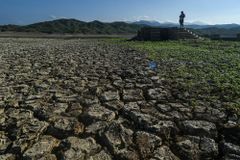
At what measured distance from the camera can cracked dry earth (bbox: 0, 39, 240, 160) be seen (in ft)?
16.4

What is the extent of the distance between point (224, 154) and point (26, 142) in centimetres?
314

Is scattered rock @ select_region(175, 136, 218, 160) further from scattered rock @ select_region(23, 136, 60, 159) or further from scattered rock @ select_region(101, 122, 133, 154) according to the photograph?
scattered rock @ select_region(23, 136, 60, 159)

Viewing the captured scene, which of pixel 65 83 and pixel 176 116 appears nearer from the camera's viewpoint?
pixel 176 116

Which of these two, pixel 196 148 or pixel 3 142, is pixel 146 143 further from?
pixel 3 142

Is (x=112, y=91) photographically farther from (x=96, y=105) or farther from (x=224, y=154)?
(x=224, y=154)

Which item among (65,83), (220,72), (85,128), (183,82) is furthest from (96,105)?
(220,72)

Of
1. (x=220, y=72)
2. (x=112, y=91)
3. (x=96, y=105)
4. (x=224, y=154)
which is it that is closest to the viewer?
(x=224, y=154)

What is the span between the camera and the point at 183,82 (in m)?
9.84

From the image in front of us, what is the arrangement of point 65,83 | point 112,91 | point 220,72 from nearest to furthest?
point 112,91, point 65,83, point 220,72

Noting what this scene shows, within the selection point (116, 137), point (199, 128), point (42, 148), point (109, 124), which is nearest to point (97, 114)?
point (109, 124)

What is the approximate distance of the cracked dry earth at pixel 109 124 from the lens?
16.4 ft

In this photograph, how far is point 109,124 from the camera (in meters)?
6.04

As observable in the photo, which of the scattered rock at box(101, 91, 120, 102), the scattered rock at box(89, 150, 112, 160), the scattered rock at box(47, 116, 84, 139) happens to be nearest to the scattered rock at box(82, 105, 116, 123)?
the scattered rock at box(47, 116, 84, 139)

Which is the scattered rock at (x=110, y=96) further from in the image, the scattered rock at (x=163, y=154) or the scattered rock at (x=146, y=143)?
the scattered rock at (x=163, y=154)
